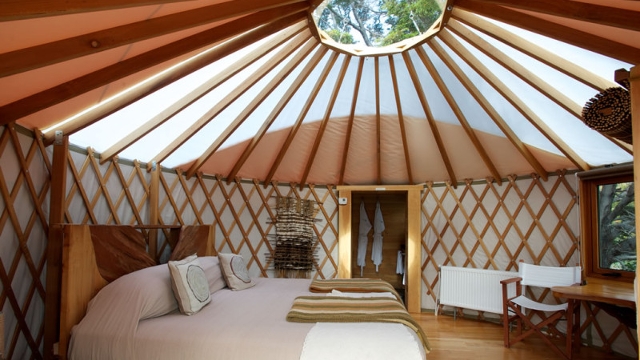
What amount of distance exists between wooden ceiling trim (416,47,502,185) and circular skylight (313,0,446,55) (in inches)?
7.8

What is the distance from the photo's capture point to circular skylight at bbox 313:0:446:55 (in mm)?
3127

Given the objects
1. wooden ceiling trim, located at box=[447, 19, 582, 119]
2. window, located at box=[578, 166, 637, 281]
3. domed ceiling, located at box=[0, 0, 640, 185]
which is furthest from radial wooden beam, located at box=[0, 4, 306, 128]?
window, located at box=[578, 166, 637, 281]

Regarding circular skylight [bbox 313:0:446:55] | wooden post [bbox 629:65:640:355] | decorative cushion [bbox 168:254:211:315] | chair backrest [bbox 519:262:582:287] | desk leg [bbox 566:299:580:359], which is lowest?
desk leg [bbox 566:299:580:359]

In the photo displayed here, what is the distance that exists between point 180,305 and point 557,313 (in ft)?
10.4

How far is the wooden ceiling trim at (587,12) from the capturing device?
2041mm

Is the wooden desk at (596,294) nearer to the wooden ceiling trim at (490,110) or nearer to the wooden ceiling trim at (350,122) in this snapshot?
the wooden ceiling trim at (490,110)

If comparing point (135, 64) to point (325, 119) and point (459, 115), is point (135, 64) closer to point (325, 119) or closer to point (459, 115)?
point (325, 119)

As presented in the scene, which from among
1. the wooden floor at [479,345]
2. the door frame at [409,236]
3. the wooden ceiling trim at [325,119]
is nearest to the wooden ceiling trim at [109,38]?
the wooden ceiling trim at [325,119]

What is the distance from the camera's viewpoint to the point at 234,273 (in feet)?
12.6

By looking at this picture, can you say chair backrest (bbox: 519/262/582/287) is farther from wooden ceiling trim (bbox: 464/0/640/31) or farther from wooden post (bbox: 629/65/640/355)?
wooden post (bbox: 629/65/640/355)

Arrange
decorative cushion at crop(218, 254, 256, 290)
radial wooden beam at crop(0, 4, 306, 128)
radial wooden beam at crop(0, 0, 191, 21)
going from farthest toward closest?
decorative cushion at crop(218, 254, 256, 290)
radial wooden beam at crop(0, 4, 306, 128)
radial wooden beam at crop(0, 0, 191, 21)

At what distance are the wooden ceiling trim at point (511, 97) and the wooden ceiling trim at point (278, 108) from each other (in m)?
0.96

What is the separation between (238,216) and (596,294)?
12.5 ft

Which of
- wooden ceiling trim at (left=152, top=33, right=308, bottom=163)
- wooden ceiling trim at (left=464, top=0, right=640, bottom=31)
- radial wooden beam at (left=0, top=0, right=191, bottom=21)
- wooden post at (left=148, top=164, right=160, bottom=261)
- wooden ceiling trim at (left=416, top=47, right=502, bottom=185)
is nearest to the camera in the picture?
radial wooden beam at (left=0, top=0, right=191, bottom=21)
